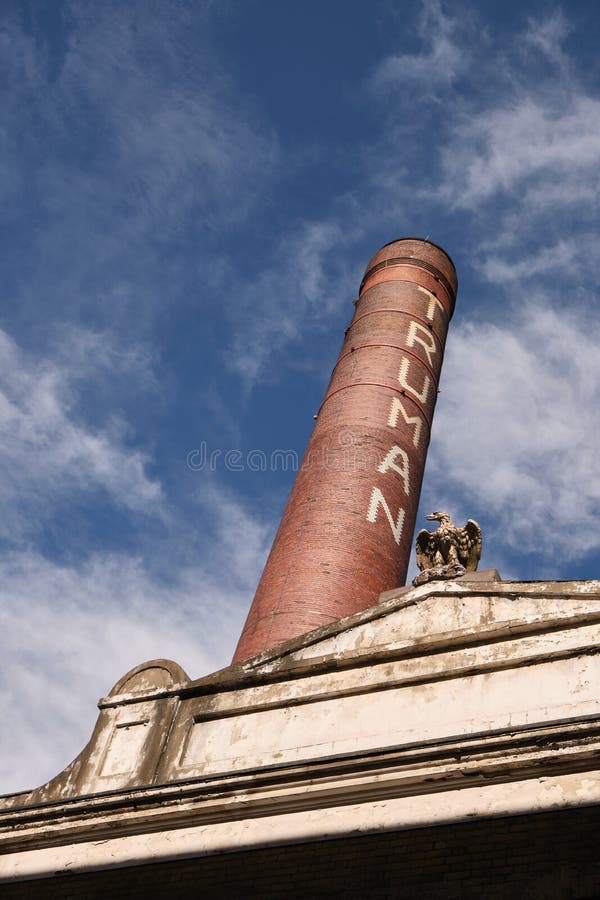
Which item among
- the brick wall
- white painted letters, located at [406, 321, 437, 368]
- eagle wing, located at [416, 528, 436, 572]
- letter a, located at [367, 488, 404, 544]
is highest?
white painted letters, located at [406, 321, 437, 368]

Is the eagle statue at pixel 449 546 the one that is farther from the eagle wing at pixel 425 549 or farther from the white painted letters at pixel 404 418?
the white painted letters at pixel 404 418

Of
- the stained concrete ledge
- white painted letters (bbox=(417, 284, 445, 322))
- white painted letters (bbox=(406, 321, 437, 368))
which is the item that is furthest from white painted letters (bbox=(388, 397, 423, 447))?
the stained concrete ledge

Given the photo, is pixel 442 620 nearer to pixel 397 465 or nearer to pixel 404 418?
pixel 397 465

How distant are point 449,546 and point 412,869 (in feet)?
13.0

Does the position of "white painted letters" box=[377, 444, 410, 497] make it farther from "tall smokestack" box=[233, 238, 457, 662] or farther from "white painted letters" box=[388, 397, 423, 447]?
"white painted letters" box=[388, 397, 423, 447]

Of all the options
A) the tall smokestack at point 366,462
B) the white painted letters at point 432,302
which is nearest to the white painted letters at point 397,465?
the tall smokestack at point 366,462

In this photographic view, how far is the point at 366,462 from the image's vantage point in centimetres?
1480

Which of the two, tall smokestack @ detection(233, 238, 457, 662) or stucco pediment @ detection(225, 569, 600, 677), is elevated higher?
tall smokestack @ detection(233, 238, 457, 662)

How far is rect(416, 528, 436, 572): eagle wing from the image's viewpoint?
34.8 feet

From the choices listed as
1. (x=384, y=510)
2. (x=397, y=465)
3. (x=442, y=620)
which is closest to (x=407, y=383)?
(x=397, y=465)

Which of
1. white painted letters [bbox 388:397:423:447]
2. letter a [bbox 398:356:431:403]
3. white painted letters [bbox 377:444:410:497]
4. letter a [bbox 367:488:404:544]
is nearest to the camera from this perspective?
letter a [bbox 367:488:404:544]

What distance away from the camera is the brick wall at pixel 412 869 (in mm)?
6770

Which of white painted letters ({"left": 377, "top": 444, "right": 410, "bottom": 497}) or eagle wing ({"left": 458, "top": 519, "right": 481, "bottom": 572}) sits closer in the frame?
eagle wing ({"left": 458, "top": 519, "right": 481, "bottom": 572})

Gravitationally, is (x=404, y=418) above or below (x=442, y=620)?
above
